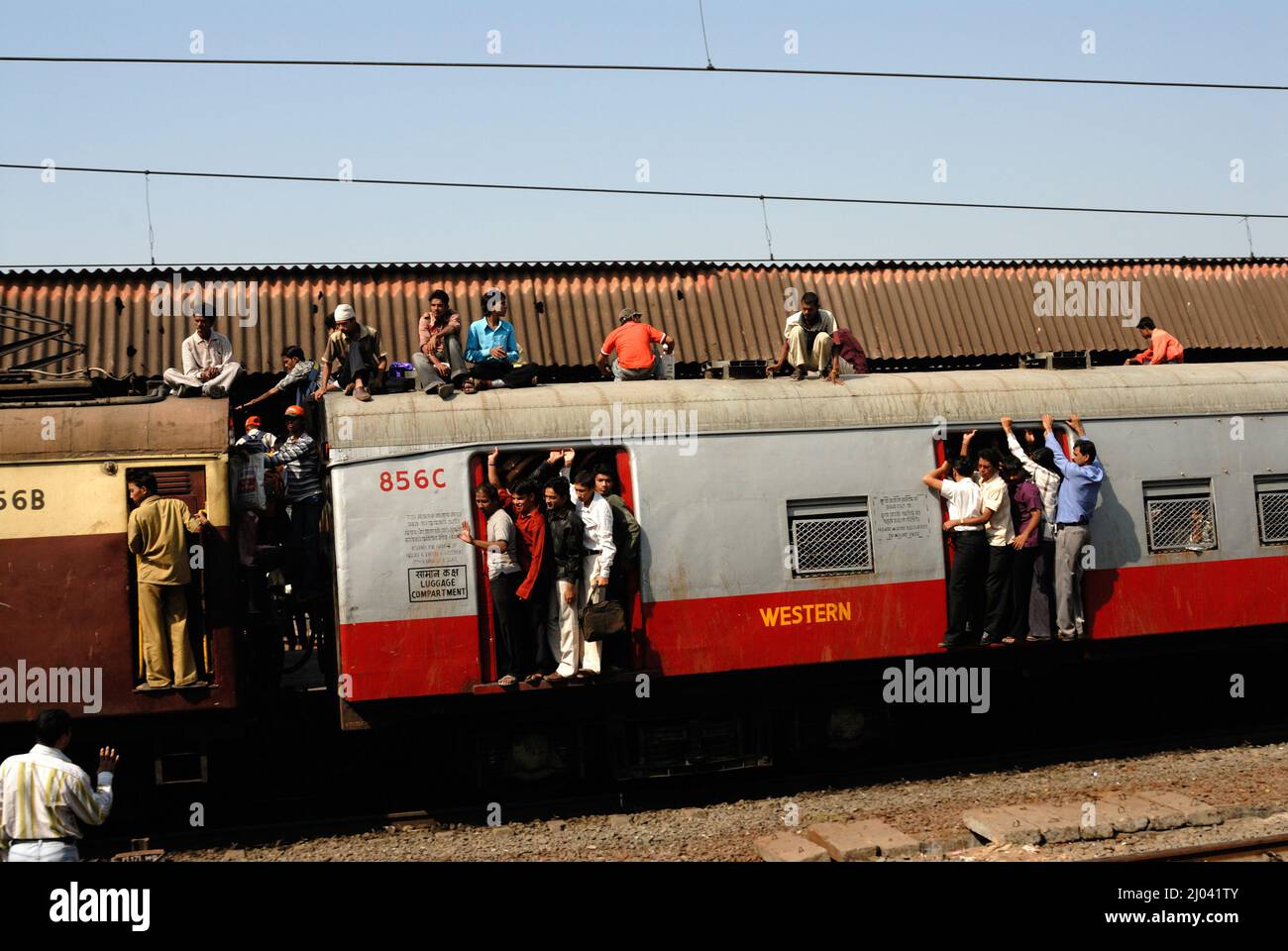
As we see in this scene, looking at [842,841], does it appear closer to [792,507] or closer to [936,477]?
[792,507]

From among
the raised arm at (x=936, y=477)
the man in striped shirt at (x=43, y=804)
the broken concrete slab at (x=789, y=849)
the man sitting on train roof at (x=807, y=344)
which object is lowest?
the broken concrete slab at (x=789, y=849)

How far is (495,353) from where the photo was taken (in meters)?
12.4

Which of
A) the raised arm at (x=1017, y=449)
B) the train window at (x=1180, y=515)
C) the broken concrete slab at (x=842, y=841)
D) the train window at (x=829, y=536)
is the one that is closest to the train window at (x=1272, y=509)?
the train window at (x=1180, y=515)

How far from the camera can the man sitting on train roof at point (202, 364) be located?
11539 mm

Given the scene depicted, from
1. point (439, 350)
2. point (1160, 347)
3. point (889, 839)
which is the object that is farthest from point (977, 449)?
point (439, 350)

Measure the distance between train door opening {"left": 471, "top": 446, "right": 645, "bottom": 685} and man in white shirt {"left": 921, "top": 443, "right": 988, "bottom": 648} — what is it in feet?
9.15

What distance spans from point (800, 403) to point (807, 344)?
3.16ft

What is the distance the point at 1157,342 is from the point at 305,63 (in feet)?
30.5

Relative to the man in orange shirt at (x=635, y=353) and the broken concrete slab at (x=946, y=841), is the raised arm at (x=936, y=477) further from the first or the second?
the broken concrete slab at (x=946, y=841)

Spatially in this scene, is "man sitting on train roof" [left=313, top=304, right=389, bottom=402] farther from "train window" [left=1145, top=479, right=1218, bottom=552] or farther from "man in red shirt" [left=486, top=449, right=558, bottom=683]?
"train window" [left=1145, top=479, right=1218, bottom=552]

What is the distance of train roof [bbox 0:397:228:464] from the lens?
10.1 meters

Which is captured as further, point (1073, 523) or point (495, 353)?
point (495, 353)

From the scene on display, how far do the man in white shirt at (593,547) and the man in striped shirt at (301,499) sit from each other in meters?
2.37
